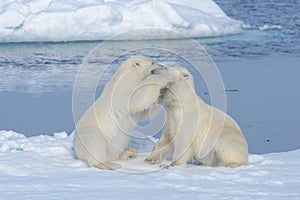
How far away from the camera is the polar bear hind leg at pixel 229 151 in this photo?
4152 mm

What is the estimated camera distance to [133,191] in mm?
3471

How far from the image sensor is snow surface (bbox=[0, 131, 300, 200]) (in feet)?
Result: 11.2

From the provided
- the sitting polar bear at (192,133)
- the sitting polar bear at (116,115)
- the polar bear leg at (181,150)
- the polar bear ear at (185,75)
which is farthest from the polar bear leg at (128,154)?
the polar bear ear at (185,75)

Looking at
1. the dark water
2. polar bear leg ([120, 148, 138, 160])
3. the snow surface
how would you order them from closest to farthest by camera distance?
1. the snow surface
2. polar bear leg ([120, 148, 138, 160])
3. the dark water

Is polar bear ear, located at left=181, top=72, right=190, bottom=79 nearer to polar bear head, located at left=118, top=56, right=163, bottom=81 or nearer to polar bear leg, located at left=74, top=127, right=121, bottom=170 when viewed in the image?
polar bear head, located at left=118, top=56, right=163, bottom=81

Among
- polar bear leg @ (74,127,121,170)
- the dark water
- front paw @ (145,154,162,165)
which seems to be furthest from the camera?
the dark water

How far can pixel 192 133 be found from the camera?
4082 mm

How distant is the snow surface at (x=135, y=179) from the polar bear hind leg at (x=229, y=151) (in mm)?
68

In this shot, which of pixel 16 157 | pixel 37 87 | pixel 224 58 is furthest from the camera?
pixel 224 58

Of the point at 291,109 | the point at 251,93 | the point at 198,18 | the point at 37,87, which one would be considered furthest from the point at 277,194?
the point at 198,18

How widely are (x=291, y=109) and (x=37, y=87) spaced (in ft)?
10.4

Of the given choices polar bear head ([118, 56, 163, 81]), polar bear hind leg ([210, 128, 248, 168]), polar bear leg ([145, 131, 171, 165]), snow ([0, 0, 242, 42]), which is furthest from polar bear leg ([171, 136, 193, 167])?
snow ([0, 0, 242, 42])

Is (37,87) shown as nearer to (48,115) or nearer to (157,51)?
(48,115)

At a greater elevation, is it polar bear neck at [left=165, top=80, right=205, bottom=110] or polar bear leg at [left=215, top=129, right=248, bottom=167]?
polar bear neck at [left=165, top=80, right=205, bottom=110]
